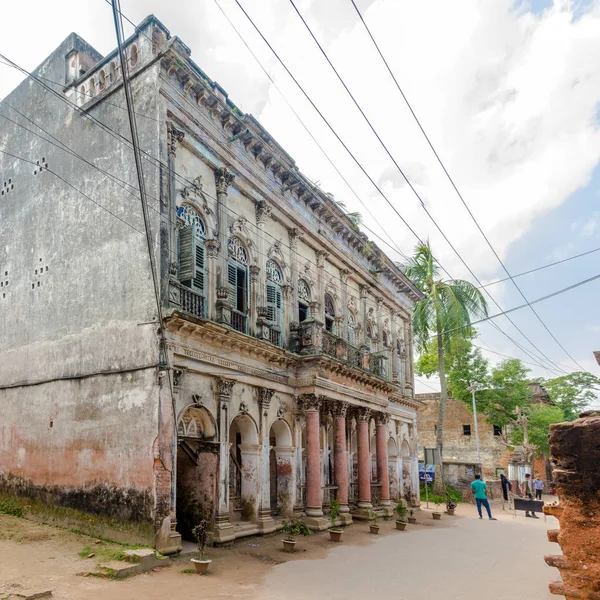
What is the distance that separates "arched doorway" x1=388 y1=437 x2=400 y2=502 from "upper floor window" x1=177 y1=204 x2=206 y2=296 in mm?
13847

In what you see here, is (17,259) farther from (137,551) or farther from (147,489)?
(137,551)

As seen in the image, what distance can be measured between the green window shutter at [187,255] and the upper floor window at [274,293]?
3968 mm

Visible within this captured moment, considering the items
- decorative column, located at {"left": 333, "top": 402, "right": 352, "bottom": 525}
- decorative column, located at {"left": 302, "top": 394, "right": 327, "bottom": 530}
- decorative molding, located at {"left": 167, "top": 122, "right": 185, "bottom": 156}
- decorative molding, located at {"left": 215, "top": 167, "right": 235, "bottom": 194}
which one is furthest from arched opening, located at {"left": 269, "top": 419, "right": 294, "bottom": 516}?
decorative molding, located at {"left": 167, "top": 122, "right": 185, "bottom": 156}

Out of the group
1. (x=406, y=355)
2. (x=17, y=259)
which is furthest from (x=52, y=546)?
(x=406, y=355)

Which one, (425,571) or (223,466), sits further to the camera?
(223,466)

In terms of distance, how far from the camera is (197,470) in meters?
12.7

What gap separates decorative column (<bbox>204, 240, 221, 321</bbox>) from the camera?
43.6 ft

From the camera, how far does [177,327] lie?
11.5m

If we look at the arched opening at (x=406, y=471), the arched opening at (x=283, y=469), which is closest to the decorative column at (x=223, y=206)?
the arched opening at (x=283, y=469)

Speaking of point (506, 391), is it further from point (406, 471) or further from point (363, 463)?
point (363, 463)

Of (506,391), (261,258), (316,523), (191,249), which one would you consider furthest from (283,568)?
(506,391)

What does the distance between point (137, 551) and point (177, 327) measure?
4.27 metres

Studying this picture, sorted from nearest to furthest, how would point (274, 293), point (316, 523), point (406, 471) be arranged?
point (316, 523), point (274, 293), point (406, 471)

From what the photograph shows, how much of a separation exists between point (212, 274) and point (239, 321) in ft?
5.29
